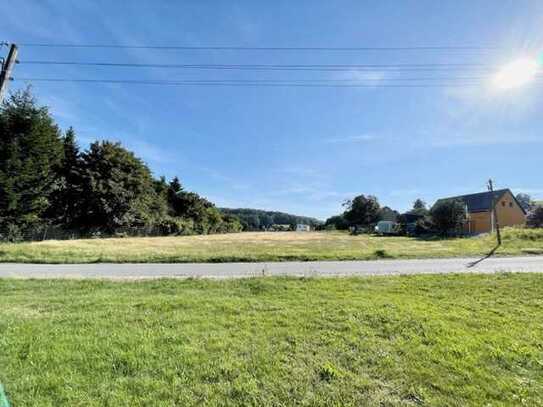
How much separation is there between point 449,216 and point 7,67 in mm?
39939

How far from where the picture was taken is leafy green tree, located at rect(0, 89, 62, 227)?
72.5ft

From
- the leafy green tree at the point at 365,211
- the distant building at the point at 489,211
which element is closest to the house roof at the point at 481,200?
the distant building at the point at 489,211

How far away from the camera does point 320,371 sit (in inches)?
135

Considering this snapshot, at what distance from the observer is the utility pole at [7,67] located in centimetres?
558

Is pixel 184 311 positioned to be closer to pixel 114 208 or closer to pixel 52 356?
pixel 52 356

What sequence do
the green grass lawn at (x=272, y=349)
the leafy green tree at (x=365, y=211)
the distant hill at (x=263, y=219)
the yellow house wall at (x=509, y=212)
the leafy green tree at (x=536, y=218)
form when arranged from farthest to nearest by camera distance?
the distant hill at (x=263, y=219) → the leafy green tree at (x=365, y=211) → the yellow house wall at (x=509, y=212) → the leafy green tree at (x=536, y=218) → the green grass lawn at (x=272, y=349)

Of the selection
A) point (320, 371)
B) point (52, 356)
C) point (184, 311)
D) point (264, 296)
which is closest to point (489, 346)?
point (320, 371)

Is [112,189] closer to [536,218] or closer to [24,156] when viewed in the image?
[24,156]

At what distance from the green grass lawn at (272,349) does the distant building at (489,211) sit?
40.4 m

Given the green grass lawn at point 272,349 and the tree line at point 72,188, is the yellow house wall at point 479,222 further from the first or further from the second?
the tree line at point 72,188

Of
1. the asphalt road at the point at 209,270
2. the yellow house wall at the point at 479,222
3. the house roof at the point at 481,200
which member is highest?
the house roof at the point at 481,200

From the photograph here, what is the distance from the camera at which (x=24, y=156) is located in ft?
75.7

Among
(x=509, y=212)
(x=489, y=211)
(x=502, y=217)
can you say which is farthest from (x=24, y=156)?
(x=509, y=212)

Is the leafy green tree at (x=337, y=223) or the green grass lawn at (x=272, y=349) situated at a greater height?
the leafy green tree at (x=337, y=223)
